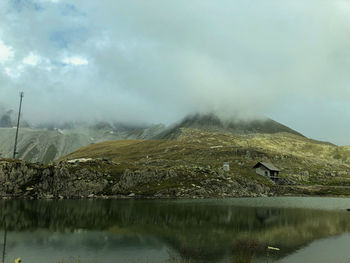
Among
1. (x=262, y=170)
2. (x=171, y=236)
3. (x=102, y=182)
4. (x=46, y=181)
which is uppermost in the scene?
(x=262, y=170)

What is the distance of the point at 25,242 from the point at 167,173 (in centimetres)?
7906

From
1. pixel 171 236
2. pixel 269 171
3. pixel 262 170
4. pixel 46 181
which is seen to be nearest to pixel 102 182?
pixel 46 181

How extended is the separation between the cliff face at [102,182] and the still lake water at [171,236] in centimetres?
3879

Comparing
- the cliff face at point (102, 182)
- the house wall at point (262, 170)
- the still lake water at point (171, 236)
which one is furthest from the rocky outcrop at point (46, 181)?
the house wall at point (262, 170)

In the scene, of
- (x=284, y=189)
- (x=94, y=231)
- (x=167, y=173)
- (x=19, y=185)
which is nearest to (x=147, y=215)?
(x=94, y=231)

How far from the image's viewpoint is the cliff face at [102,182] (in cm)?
10088

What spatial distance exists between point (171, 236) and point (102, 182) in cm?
7189

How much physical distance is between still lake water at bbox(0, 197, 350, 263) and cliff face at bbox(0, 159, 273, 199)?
3879cm

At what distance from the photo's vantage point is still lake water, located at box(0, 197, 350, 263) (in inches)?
1223

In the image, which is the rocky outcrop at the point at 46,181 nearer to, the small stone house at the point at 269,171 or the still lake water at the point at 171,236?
the still lake water at the point at 171,236

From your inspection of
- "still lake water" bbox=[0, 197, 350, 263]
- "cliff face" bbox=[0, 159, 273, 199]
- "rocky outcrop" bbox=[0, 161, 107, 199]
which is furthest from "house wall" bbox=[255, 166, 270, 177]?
"rocky outcrop" bbox=[0, 161, 107, 199]

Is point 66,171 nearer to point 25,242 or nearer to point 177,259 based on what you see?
point 25,242

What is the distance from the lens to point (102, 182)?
107562 millimetres

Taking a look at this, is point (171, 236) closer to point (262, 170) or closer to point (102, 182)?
point (102, 182)
